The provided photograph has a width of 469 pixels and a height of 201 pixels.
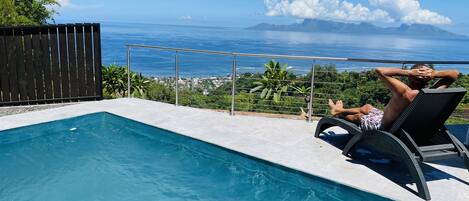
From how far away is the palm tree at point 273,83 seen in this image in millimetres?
8008

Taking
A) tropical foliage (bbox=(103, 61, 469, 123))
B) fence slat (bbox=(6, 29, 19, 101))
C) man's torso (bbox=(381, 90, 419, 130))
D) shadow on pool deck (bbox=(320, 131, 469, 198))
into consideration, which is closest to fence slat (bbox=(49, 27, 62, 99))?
fence slat (bbox=(6, 29, 19, 101))

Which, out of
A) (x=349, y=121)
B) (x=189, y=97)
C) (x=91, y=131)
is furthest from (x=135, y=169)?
(x=189, y=97)

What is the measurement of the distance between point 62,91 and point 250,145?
434cm

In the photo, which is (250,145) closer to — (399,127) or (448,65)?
(399,127)

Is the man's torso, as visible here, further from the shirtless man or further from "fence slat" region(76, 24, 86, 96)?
"fence slat" region(76, 24, 86, 96)

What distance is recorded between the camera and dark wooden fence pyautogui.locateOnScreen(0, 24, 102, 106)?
693cm

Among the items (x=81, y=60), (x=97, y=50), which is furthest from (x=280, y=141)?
(x=81, y=60)

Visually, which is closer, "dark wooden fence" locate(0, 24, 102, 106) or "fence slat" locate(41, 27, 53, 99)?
"dark wooden fence" locate(0, 24, 102, 106)

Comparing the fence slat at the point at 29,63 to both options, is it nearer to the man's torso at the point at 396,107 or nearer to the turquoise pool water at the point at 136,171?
the turquoise pool water at the point at 136,171

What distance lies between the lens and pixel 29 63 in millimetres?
7086

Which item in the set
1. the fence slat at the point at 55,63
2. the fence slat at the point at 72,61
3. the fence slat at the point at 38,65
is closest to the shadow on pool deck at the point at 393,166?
the fence slat at the point at 72,61

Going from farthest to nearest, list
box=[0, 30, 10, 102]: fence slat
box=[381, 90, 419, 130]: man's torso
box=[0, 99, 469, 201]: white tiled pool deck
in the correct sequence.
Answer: box=[0, 30, 10, 102]: fence slat
box=[0, 99, 469, 201]: white tiled pool deck
box=[381, 90, 419, 130]: man's torso

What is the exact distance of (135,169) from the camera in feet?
15.6

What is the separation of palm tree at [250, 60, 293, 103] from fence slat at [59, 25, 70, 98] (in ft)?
11.9
